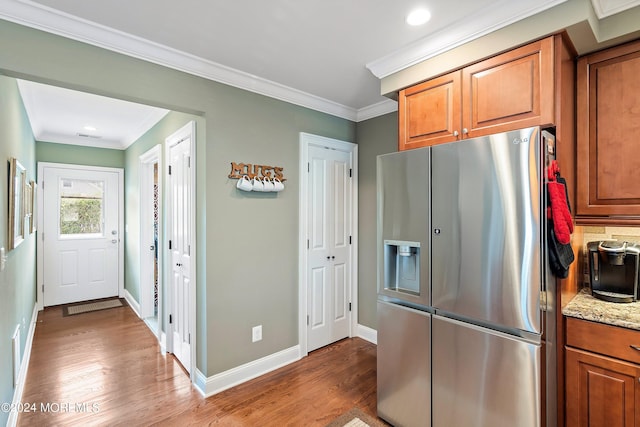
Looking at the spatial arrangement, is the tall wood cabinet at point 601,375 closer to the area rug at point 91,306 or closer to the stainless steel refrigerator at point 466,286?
the stainless steel refrigerator at point 466,286

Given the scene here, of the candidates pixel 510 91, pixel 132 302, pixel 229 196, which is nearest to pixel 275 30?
pixel 229 196

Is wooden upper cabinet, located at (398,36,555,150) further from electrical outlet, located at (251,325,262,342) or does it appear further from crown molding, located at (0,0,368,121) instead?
electrical outlet, located at (251,325,262,342)

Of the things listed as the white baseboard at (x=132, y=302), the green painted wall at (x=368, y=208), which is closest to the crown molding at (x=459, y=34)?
the green painted wall at (x=368, y=208)

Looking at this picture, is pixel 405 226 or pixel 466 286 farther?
pixel 405 226

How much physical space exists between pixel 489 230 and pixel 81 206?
18.7 feet

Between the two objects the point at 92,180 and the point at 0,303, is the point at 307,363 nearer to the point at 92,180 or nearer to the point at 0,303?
the point at 0,303

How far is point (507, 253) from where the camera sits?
4.99 ft

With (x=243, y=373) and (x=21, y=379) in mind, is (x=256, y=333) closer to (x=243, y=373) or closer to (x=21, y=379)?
(x=243, y=373)

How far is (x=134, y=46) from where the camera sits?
198 centimetres

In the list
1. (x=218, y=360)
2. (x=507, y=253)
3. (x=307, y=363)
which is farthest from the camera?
(x=307, y=363)

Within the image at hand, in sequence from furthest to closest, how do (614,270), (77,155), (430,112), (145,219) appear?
(77,155) → (145,219) → (430,112) → (614,270)

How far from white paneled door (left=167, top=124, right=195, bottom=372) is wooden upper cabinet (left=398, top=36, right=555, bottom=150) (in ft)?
5.78

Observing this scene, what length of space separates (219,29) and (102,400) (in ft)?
9.11

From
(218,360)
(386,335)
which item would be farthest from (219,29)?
(218,360)
